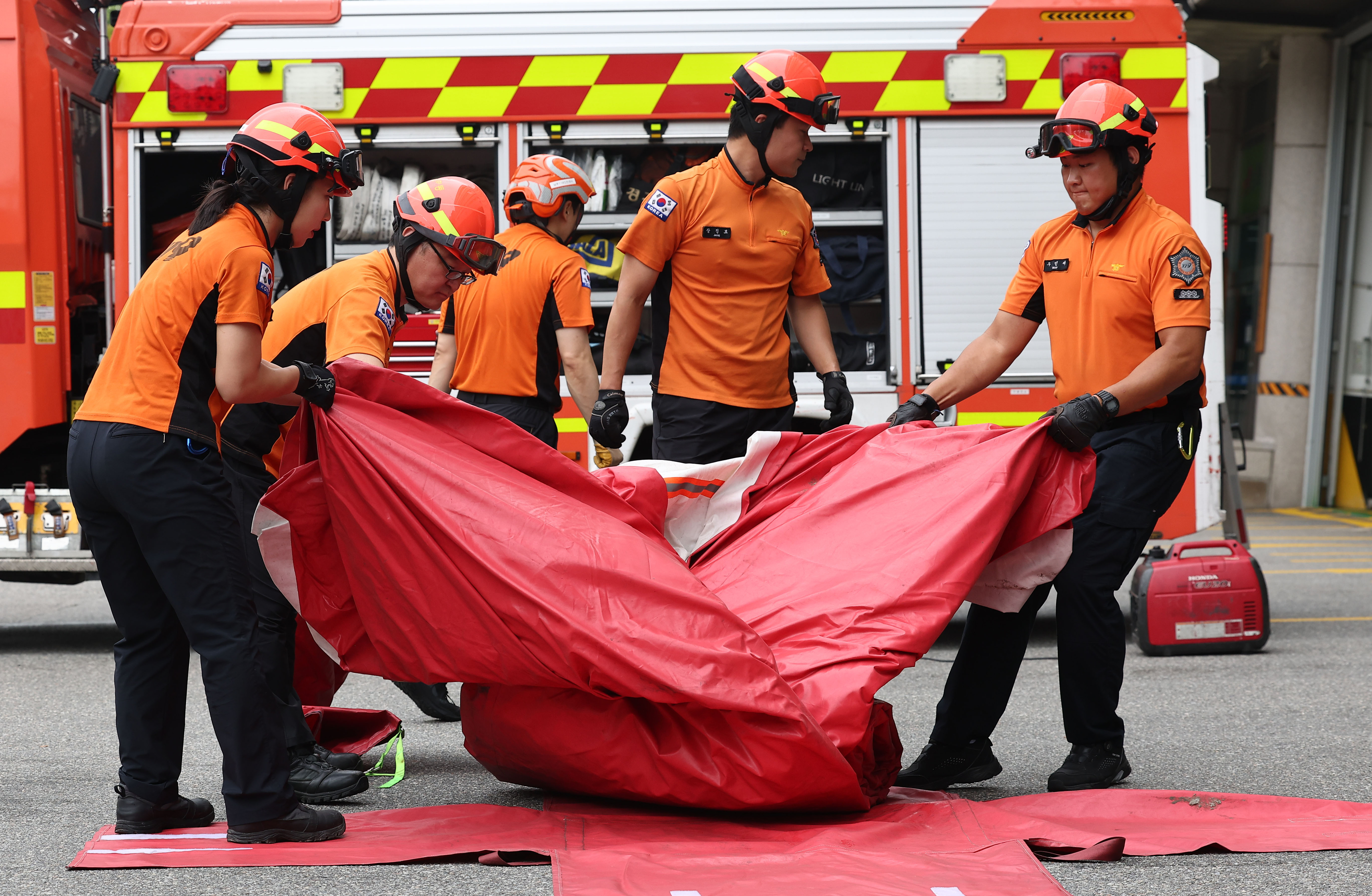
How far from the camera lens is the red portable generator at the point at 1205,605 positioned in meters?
6.47

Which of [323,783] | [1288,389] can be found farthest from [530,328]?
[1288,389]

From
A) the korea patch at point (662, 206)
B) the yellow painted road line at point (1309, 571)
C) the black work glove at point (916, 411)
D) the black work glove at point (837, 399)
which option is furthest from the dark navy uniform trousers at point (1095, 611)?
the yellow painted road line at point (1309, 571)

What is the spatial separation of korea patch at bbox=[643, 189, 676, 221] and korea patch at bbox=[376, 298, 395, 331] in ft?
3.98

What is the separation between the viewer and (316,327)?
427 centimetres

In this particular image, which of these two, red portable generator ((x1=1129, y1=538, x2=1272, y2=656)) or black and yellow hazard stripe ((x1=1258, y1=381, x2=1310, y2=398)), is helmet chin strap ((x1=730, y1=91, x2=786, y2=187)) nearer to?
red portable generator ((x1=1129, y1=538, x2=1272, y2=656))

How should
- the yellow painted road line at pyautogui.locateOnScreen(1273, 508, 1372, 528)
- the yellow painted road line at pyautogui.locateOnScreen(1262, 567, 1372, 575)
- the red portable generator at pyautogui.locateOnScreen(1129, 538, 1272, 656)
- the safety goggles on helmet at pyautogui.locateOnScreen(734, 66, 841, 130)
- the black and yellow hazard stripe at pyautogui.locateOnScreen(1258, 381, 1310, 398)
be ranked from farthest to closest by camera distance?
the black and yellow hazard stripe at pyautogui.locateOnScreen(1258, 381, 1310, 398), the yellow painted road line at pyautogui.locateOnScreen(1273, 508, 1372, 528), the yellow painted road line at pyautogui.locateOnScreen(1262, 567, 1372, 575), the red portable generator at pyautogui.locateOnScreen(1129, 538, 1272, 656), the safety goggles on helmet at pyautogui.locateOnScreen(734, 66, 841, 130)

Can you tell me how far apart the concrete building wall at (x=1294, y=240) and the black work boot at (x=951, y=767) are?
12.6 m

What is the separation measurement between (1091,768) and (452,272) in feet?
8.15

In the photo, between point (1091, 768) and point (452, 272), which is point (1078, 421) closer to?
point (1091, 768)

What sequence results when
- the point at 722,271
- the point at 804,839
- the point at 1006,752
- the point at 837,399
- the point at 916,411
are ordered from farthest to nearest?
the point at 837,399, the point at 722,271, the point at 1006,752, the point at 916,411, the point at 804,839

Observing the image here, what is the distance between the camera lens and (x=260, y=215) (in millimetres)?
3650

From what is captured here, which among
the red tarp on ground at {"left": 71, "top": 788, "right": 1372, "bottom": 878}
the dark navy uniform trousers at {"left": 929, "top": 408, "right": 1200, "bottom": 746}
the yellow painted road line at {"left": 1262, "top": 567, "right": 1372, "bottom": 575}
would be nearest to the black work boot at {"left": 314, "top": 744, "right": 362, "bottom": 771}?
Result: the red tarp on ground at {"left": 71, "top": 788, "right": 1372, "bottom": 878}

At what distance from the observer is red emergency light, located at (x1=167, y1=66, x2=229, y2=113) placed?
258 inches

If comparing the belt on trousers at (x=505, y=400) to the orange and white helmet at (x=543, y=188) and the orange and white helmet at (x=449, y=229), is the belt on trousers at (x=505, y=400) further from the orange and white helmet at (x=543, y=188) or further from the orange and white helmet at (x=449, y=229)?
the orange and white helmet at (x=449, y=229)
